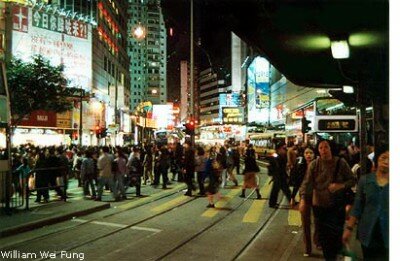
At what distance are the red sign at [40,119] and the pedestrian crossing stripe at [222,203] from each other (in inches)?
966

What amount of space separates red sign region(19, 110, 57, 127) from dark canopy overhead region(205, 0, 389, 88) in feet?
99.8

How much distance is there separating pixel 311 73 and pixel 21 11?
32.8m

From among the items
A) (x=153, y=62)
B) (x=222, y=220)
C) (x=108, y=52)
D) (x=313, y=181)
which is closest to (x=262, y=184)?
(x=222, y=220)

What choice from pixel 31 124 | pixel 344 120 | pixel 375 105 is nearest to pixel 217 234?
pixel 375 105

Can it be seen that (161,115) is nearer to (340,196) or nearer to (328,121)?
(328,121)

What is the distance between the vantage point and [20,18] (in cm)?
4075

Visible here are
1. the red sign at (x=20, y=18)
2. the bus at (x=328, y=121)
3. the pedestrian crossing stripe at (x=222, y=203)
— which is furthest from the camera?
the red sign at (x=20, y=18)

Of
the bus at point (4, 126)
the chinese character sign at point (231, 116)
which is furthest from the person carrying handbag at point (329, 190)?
the chinese character sign at point (231, 116)

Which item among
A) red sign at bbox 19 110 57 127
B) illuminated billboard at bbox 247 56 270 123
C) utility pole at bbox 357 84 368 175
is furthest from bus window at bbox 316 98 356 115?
illuminated billboard at bbox 247 56 270 123

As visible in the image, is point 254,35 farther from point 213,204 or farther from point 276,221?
point 213,204

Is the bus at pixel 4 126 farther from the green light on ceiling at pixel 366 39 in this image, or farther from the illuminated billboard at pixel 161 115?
the illuminated billboard at pixel 161 115

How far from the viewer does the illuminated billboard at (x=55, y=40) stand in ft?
133

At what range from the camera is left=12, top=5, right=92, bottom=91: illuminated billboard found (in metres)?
40.5

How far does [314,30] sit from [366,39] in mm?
1255
